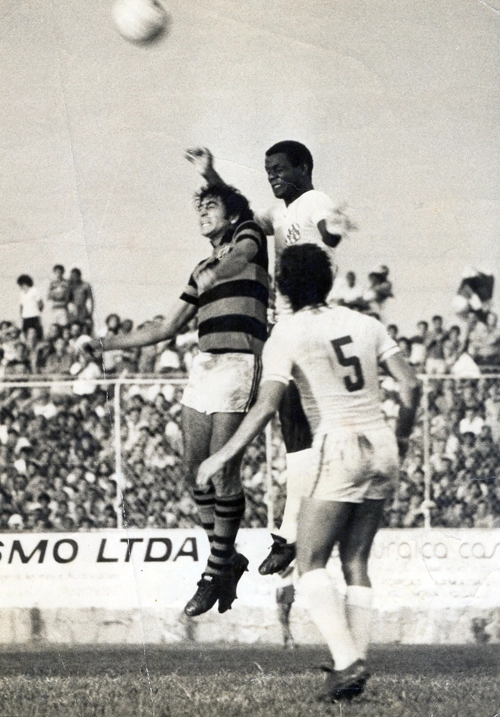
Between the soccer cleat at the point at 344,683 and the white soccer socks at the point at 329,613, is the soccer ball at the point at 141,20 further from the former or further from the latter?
the soccer cleat at the point at 344,683

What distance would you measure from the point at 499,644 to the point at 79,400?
2056mm

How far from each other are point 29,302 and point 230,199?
0.96m

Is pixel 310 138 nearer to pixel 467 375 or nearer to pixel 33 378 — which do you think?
pixel 467 375

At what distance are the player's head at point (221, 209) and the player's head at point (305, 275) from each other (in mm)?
247

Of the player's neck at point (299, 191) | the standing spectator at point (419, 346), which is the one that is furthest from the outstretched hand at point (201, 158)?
the standing spectator at point (419, 346)

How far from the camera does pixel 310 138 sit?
14.3 ft

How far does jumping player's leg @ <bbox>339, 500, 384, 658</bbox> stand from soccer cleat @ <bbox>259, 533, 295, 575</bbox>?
21 cm

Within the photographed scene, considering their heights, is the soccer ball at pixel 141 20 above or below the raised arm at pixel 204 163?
above

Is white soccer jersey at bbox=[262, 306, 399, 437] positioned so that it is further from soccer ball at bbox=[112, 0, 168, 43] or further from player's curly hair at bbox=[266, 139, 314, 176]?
soccer ball at bbox=[112, 0, 168, 43]

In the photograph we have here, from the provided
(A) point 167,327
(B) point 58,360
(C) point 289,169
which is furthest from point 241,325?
(B) point 58,360

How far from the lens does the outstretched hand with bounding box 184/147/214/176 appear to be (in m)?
4.38

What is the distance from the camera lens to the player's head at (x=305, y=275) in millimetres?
4363

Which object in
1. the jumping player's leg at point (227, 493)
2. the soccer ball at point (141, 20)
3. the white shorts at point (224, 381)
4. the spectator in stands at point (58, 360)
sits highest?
the soccer ball at point (141, 20)

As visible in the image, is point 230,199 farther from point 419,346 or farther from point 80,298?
point 419,346
